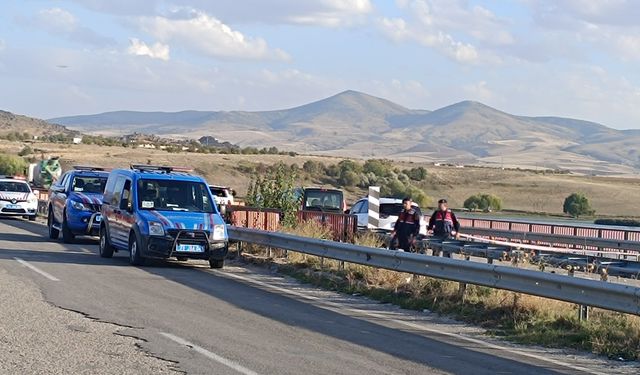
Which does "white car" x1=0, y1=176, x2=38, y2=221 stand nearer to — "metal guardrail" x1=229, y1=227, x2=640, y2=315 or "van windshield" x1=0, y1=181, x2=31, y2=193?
"van windshield" x1=0, y1=181, x2=31, y2=193

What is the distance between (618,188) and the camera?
86688mm

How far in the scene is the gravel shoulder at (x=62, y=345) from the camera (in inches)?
384

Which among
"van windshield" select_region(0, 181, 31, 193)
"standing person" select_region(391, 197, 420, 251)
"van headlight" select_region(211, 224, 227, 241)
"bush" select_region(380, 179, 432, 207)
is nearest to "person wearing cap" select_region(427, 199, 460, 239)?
"standing person" select_region(391, 197, 420, 251)

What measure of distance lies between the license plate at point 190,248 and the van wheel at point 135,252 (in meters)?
0.81

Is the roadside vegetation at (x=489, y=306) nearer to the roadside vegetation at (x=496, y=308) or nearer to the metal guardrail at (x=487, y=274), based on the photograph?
the roadside vegetation at (x=496, y=308)

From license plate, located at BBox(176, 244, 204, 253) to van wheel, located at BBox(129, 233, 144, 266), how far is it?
81cm

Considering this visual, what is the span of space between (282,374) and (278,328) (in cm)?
303

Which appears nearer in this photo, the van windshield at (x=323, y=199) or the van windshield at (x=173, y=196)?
the van windshield at (x=173, y=196)

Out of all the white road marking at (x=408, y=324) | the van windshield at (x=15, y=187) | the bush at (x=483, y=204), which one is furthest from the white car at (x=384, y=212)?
the bush at (x=483, y=204)

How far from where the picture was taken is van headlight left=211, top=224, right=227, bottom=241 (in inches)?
797

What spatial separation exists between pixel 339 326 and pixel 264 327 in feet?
3.41

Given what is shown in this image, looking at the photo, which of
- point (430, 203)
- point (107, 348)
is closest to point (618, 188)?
point (430, 203)

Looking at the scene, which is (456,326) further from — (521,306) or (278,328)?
(278,328)

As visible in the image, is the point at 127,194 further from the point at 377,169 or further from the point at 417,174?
the point at 417,174
